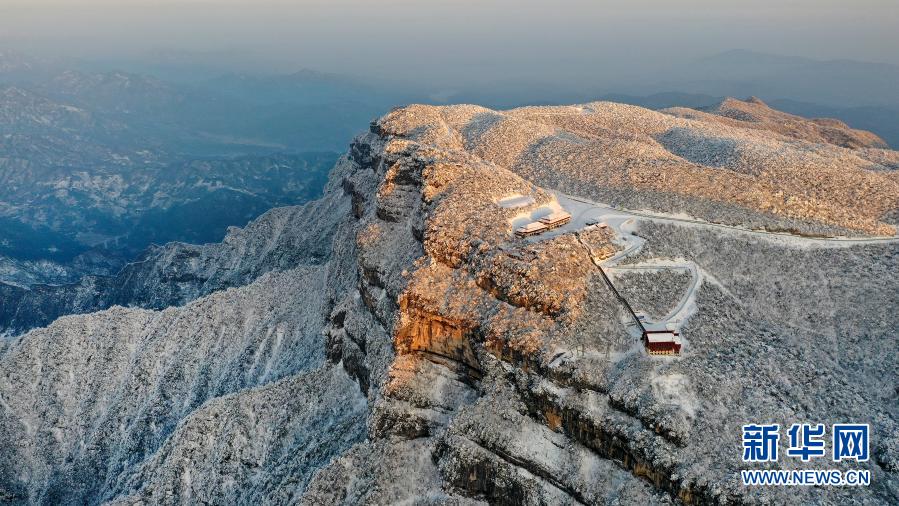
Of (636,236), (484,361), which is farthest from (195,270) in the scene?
(484,361)

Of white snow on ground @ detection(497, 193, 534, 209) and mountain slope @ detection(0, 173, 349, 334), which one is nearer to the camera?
white snow on ground @ detection(497, 193, 534, 209)

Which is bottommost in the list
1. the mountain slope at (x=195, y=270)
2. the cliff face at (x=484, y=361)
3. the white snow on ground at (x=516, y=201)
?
the mountain slope at (x=195, y=270)

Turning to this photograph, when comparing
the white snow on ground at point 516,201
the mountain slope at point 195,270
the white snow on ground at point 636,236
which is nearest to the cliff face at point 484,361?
the white snow on ground at point 636,236

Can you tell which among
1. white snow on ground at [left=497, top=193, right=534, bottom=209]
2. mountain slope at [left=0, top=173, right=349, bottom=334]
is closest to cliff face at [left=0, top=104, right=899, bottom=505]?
white snow on ground at [left=497, top=193, right=534, bottom=209]

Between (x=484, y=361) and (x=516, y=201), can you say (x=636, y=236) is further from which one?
(x=484, y=361)

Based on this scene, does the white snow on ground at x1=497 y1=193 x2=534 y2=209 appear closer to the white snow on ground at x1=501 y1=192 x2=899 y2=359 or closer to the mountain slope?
the white snow on ground at x1=501 y1=192 x2=899 y2=359

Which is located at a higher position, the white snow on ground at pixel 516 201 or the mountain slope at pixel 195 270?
the white snow on ground at pixel 516 201

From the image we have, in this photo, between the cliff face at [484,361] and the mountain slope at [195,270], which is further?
the mountain slope at [195,270]

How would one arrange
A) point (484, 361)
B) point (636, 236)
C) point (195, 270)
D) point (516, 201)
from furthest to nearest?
point (195, 270)
point (516, 201)
point (636, 236)
point (484, 361)

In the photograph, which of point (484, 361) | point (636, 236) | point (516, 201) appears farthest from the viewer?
point (516, 201)

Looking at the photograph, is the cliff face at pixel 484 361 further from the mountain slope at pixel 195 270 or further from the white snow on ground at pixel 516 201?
the mountain slope at pixel 195 270
